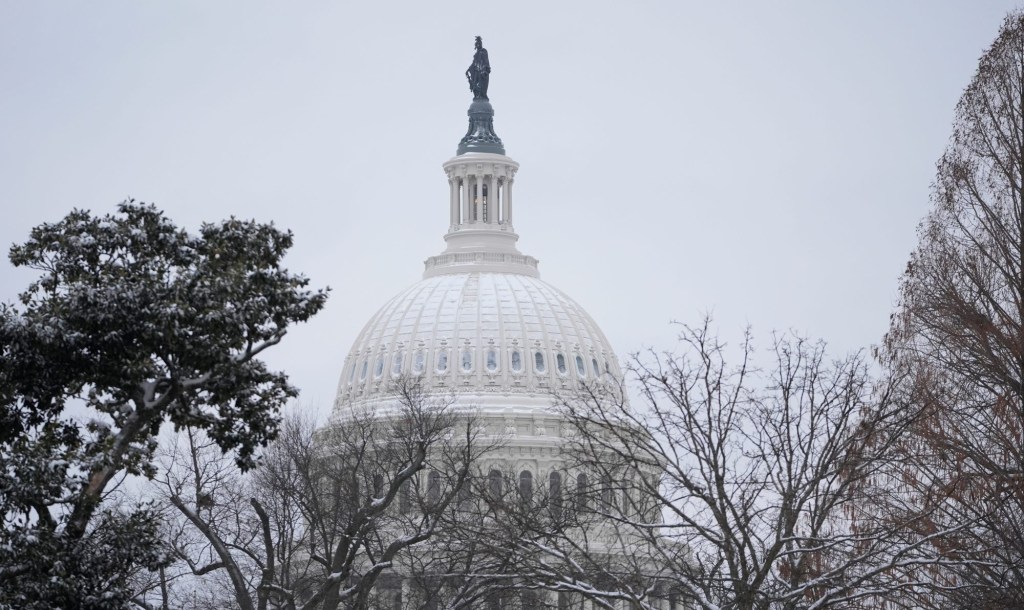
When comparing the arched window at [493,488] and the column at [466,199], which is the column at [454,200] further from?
the arched window at [493,488]

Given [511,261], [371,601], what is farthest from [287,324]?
[511,261]

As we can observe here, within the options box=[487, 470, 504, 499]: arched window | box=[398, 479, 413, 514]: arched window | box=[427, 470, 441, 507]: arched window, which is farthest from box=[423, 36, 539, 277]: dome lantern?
box=[487, 470, 504, 499]: arched window

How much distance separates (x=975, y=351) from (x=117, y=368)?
38.8ft

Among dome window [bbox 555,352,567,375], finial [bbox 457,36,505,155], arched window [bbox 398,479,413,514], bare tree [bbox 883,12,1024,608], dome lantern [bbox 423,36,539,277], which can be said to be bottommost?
bare tree [bbox 883,12,1024,608]

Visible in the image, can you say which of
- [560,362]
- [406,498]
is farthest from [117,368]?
[560,362]

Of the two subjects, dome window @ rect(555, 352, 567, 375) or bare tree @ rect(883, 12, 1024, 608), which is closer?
bare tree @ rect(883, 12, 1024, 608)

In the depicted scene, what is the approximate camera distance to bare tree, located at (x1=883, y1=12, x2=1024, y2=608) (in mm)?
26375

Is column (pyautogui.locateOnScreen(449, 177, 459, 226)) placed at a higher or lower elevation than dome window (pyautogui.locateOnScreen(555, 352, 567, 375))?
higher

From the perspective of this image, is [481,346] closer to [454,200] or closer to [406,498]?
[454,200]

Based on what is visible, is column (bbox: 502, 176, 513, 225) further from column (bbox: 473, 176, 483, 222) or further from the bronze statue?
the bronze statue

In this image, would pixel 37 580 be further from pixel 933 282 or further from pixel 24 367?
pixel 933 282

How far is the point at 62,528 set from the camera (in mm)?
28391

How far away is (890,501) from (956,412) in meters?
3.82

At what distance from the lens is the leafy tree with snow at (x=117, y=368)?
27922 millimetres
